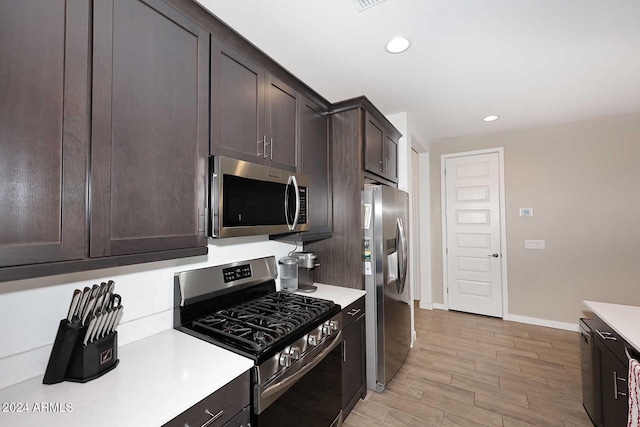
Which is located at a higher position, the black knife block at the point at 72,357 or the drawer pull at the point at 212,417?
the black knife block at the point at 72,357

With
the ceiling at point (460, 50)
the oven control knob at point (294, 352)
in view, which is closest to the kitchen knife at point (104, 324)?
the oven control knob at point (294, 352)

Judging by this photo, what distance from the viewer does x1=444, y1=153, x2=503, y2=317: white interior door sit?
12.8 ft

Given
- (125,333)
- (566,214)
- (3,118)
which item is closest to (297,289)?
(125,333)

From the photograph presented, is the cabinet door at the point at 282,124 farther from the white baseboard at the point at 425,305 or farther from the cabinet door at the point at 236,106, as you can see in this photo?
the white baseboard at the point at 425,305

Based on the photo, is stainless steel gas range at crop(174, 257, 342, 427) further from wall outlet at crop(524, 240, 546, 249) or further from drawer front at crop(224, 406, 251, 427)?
wall outlet at crop(524, 240, 546, 249)

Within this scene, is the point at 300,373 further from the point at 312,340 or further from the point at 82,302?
the point at 82,302

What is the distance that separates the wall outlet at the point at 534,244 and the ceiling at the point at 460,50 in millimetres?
1688

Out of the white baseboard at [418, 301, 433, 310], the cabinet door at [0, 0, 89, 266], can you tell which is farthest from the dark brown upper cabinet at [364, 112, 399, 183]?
the white baseboard at [418, 301, 433, 310]

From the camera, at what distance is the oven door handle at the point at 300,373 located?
1.21 m

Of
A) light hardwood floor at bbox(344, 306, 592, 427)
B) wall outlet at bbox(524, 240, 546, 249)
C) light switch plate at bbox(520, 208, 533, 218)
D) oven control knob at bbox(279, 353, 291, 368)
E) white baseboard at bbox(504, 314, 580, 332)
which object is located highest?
light switch plate at bbox(520, 208, 533, 218)

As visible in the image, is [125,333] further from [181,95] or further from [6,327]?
[181,95]

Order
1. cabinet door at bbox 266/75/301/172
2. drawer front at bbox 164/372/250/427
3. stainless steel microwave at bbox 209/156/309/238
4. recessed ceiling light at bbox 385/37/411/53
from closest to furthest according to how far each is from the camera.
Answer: drawer front at bbox 164/372/250/427
stainless steel microwave at bbox 209/156/309/238
cabinet door at bbox 266/75/301/172
recessed ceiling light at bbox 385/37/411/53

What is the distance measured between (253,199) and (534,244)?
13.0ft

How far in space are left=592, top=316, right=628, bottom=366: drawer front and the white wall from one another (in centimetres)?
239
